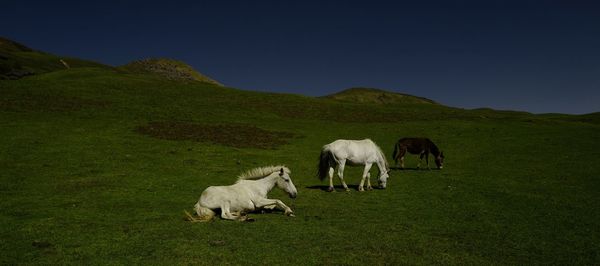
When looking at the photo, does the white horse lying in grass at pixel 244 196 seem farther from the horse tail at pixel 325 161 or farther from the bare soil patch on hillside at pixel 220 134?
the bare soil patch on hillside at pixel 220 134

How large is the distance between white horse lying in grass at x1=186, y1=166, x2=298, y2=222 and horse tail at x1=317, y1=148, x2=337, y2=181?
185 inches

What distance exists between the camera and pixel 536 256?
10422mm

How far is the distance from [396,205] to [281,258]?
8390 millimetres

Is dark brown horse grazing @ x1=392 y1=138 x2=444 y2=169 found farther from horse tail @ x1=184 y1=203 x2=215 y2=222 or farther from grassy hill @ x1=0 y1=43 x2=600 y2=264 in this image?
horse tail @ x1=184 y1=203 x2=215 y2=222

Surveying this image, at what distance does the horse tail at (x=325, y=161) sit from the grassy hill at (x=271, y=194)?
0.95 m

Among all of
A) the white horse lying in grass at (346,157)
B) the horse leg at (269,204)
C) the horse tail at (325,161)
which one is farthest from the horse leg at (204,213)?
the horse tail at (325,161)

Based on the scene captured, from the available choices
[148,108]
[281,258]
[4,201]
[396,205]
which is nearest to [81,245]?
[281,258]

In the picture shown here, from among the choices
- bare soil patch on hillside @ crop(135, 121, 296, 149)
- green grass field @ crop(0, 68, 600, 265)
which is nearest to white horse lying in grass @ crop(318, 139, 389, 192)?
green grass field @ crop(0, 68, 600, 265)

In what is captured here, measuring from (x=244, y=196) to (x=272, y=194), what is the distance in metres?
4.80

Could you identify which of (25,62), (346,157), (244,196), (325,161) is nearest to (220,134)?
(325,161)

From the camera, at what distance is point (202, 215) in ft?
44.3

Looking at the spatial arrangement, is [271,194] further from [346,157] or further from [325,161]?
[346,157]

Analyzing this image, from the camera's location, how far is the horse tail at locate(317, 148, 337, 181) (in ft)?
66.3

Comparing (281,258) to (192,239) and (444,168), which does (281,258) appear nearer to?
(192,239)
